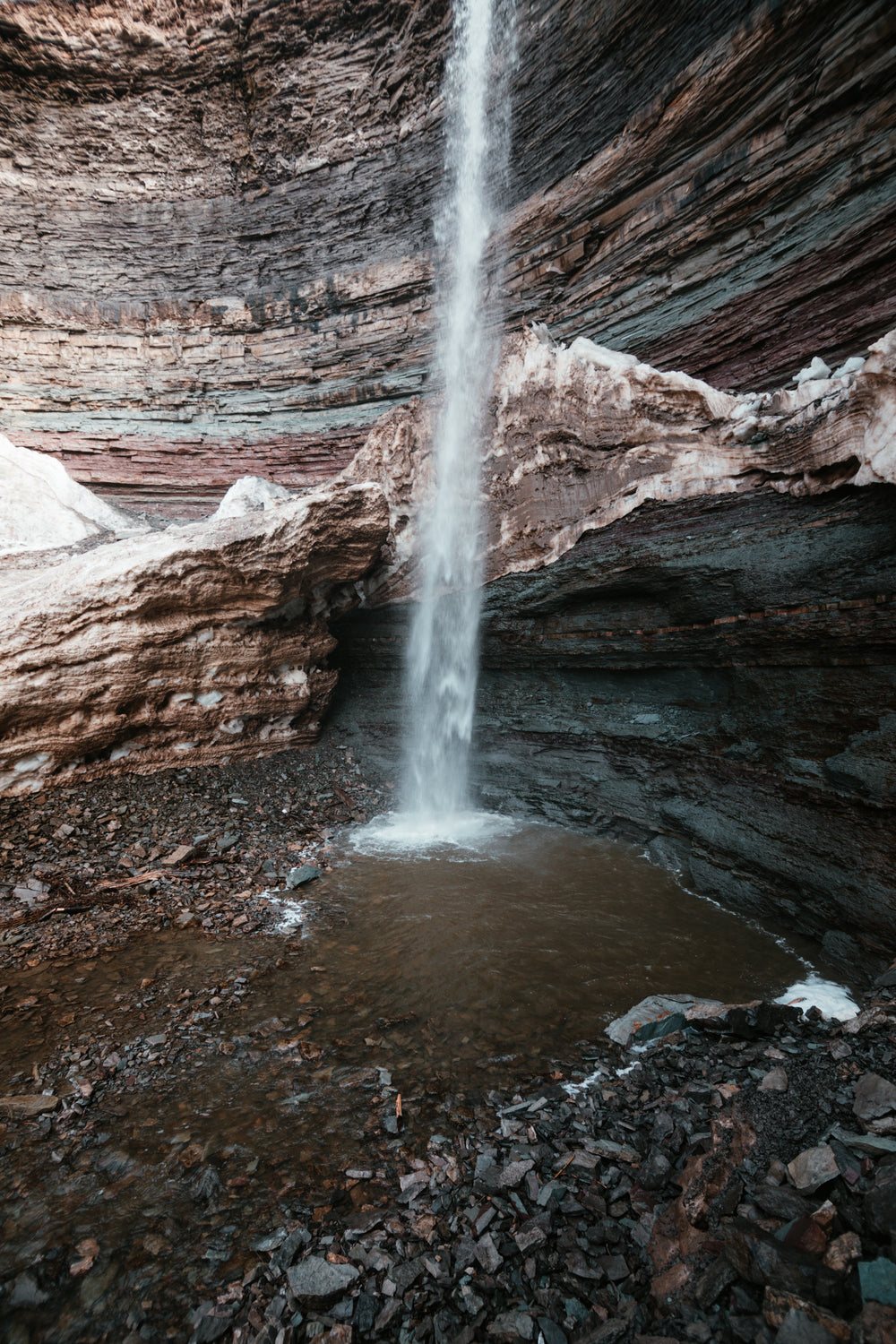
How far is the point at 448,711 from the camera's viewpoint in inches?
352

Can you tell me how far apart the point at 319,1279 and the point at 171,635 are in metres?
6.66

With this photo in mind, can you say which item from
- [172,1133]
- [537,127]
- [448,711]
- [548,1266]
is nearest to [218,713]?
[448,711]

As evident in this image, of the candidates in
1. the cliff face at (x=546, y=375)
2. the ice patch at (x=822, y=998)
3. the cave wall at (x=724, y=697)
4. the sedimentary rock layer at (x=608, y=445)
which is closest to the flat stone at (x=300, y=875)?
the cliff face at (x=546, y=375)

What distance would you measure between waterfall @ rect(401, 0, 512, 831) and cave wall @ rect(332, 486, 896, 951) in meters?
0.53

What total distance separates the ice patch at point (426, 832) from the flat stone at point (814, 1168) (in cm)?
497

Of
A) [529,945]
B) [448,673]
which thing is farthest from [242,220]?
[529,945]

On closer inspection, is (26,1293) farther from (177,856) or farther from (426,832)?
(426,832)

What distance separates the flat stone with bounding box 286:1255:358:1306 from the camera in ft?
6.32

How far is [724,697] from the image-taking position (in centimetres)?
615

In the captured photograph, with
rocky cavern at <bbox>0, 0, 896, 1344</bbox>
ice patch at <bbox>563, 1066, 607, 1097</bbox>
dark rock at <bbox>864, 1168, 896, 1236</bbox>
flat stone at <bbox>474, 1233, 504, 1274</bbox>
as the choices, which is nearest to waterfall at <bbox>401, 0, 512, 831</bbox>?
rocky cavern at <bbox>0, 0, 896, 1344</bbox>

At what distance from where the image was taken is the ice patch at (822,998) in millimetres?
3854

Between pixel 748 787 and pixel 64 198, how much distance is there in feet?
60.8

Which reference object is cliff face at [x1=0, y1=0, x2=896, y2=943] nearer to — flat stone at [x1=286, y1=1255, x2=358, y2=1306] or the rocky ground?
the rocky ground

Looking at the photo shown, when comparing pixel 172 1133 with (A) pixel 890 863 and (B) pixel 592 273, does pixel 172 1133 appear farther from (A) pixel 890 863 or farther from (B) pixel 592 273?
(B) pixel 592 273
